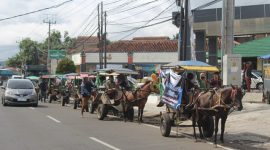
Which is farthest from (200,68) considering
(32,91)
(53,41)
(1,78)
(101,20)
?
(53,41)

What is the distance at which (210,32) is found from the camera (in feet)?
108

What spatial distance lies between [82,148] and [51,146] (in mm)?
805

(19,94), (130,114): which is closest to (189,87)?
(130,114)

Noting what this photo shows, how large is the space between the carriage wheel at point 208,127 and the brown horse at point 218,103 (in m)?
0.88

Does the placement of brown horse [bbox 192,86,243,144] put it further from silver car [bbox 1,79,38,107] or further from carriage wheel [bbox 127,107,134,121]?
silver car [bbox 1,79,38,107]

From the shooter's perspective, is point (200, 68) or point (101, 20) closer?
point (200, 68)

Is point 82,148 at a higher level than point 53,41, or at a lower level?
lower

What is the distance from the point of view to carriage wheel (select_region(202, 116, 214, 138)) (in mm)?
15145

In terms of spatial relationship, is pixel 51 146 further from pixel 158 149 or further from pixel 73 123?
pixel 73 123

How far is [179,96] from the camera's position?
14820 mm

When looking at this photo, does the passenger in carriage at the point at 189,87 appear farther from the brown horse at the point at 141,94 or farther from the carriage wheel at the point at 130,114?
the carriage wheel at the point at 130,114

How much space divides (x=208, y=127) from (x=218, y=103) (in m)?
2.20

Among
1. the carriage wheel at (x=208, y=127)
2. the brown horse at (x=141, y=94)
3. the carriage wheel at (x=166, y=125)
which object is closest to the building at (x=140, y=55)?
the brown horse at (x=141, y=94)

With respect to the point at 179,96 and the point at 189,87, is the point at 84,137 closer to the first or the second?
the point at 179,96
